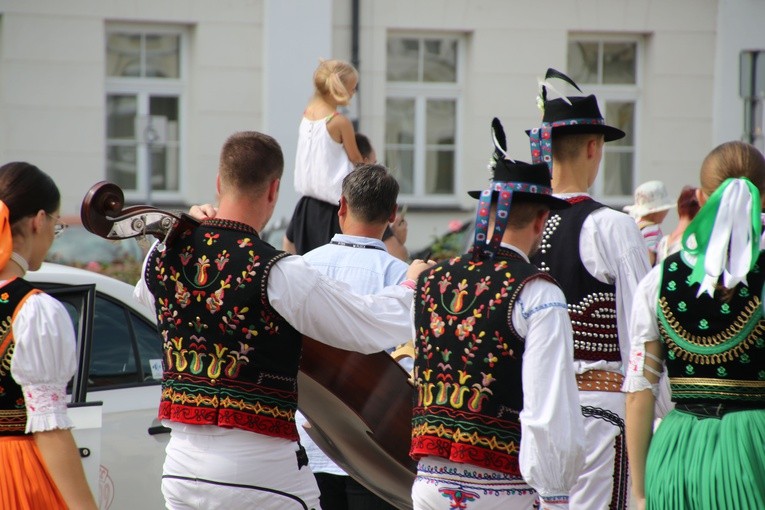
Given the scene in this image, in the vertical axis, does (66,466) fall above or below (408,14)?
below

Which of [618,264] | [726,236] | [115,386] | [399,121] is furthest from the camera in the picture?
[399,121]

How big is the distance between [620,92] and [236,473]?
14.5 metres

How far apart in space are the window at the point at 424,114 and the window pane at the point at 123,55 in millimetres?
3477

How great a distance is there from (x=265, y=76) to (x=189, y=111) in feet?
4.00

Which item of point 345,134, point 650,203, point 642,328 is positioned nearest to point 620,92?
point 650,203

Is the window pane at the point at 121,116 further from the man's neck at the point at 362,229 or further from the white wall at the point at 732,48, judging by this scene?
the man's neck at the point at 362,229

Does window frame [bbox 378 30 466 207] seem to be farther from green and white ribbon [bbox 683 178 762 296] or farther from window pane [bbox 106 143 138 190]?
green and white ribbon [bbox 683 178 762 296]

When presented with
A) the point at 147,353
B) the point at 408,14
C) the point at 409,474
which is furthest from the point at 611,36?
the point at 409,474

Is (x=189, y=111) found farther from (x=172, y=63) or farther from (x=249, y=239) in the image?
(x=249, y=239)

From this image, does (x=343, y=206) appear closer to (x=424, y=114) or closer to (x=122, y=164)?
(x=122, y=164)

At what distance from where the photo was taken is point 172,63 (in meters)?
16.2

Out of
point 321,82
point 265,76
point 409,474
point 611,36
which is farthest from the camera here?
point 611,36

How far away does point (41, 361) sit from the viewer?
11.6 ft

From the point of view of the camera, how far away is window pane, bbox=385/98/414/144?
16781 millimetres
